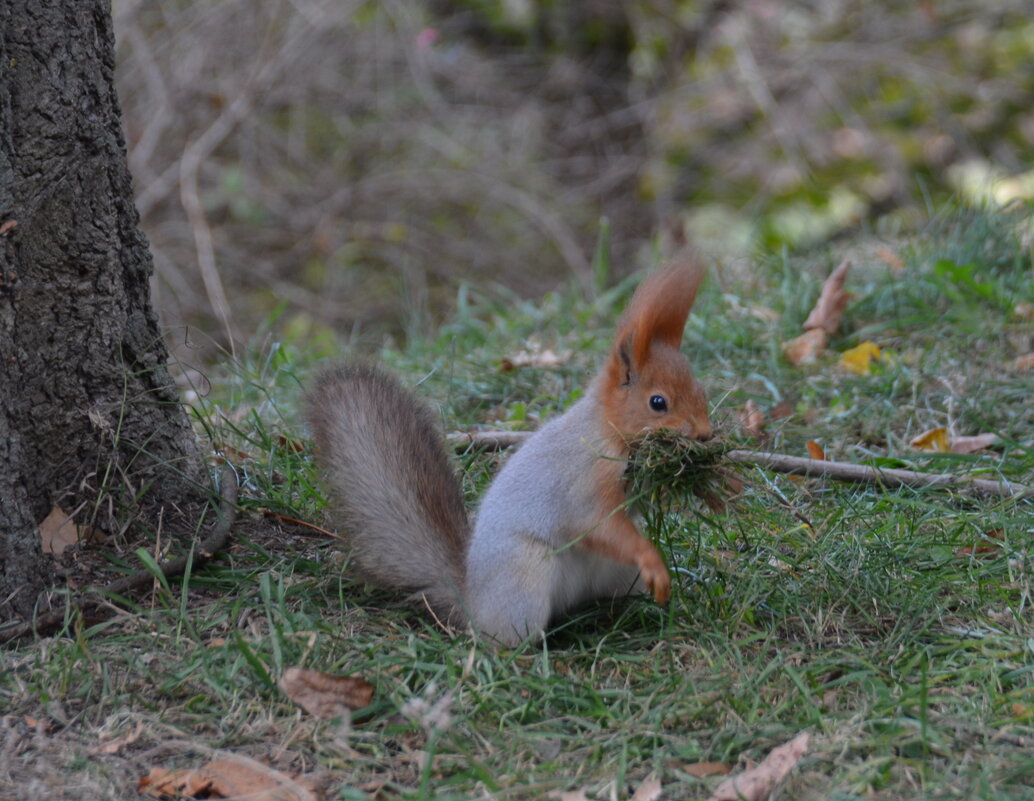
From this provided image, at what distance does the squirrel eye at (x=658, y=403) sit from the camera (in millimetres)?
1866

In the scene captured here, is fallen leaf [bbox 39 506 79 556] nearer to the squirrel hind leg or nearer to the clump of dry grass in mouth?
the squirrel hind leg

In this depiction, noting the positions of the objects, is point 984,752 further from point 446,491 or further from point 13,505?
point 13,505

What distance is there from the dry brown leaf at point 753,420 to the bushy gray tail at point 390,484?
837mm

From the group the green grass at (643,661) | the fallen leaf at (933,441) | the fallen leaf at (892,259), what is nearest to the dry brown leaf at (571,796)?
the green grass at (643,661)

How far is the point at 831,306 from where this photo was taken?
3.41 metres

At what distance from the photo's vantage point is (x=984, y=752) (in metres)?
1.56

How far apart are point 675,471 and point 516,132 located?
4341mm

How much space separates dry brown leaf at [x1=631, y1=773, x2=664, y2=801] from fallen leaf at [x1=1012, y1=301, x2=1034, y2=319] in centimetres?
229

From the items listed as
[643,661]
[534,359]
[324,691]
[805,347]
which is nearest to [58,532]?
[324,691]

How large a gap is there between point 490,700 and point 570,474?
42 centimetres

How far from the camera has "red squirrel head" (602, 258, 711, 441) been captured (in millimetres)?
1834

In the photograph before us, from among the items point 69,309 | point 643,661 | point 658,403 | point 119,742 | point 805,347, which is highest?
point 69,309

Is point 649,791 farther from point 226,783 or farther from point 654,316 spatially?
point 654,316

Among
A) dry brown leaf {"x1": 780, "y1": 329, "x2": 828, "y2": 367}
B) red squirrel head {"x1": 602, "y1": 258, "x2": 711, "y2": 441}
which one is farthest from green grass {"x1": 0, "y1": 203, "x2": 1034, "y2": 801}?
dry brown leaf {"x1": 780, "y1": 329, "x2": 828, "y2": 367}
